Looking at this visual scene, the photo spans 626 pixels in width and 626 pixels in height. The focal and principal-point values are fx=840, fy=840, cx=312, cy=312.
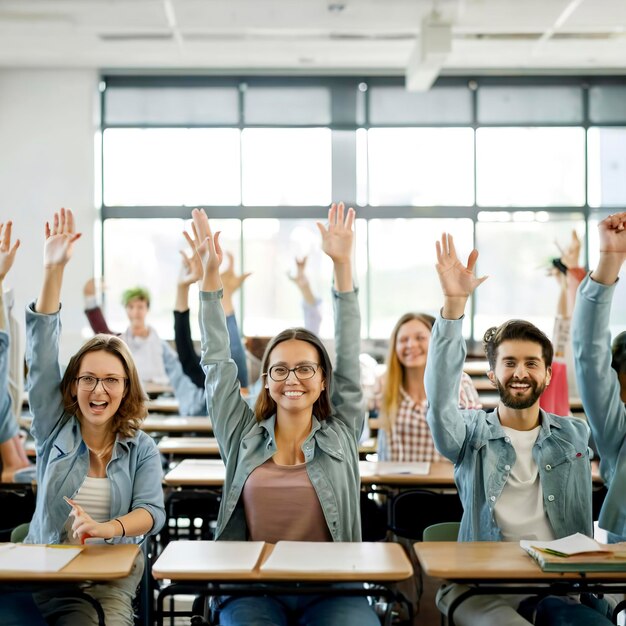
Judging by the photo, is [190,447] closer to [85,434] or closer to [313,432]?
[85,434]

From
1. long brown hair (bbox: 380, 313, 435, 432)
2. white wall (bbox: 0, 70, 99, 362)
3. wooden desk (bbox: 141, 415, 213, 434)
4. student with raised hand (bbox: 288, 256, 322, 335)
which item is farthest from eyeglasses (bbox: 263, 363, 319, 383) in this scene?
white wall (bbox: 0, 70, 99, 362)

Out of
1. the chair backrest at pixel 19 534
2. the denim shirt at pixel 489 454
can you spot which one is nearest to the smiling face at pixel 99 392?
the chair backrest at pixel 19 534

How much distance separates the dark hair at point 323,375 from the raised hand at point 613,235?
0.90 meters

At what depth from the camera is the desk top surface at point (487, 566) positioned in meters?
1.98

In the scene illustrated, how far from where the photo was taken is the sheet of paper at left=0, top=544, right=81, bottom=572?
1.97 m

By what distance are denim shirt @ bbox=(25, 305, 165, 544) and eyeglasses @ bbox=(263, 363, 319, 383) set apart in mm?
459

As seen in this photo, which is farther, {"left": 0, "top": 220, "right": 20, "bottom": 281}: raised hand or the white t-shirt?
{"left": 0, "top": 220, "right": 20, "bottom": 281}: raised hand

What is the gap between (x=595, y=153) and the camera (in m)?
9.17

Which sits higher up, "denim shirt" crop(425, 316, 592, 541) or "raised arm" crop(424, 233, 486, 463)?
"raised arm" crop(424, 233, 486, 463)

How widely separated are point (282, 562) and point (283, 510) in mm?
471

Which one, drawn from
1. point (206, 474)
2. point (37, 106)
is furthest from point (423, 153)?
point (206, 474)

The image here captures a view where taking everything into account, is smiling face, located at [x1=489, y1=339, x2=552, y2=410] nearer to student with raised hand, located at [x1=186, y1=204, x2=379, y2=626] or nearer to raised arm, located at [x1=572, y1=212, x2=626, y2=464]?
raised arm, located at [x1=572, y1=212, x2=626, y2=464]

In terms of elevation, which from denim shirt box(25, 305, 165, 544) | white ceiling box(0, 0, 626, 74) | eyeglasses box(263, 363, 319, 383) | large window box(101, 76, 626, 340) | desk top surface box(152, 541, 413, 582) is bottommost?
desk top surface box(152, 541, 413, 582)

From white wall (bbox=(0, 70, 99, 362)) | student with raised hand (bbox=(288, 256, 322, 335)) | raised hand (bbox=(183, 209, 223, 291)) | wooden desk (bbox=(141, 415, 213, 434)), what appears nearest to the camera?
raised hand (bbox=(183, 209, 223, 291))
